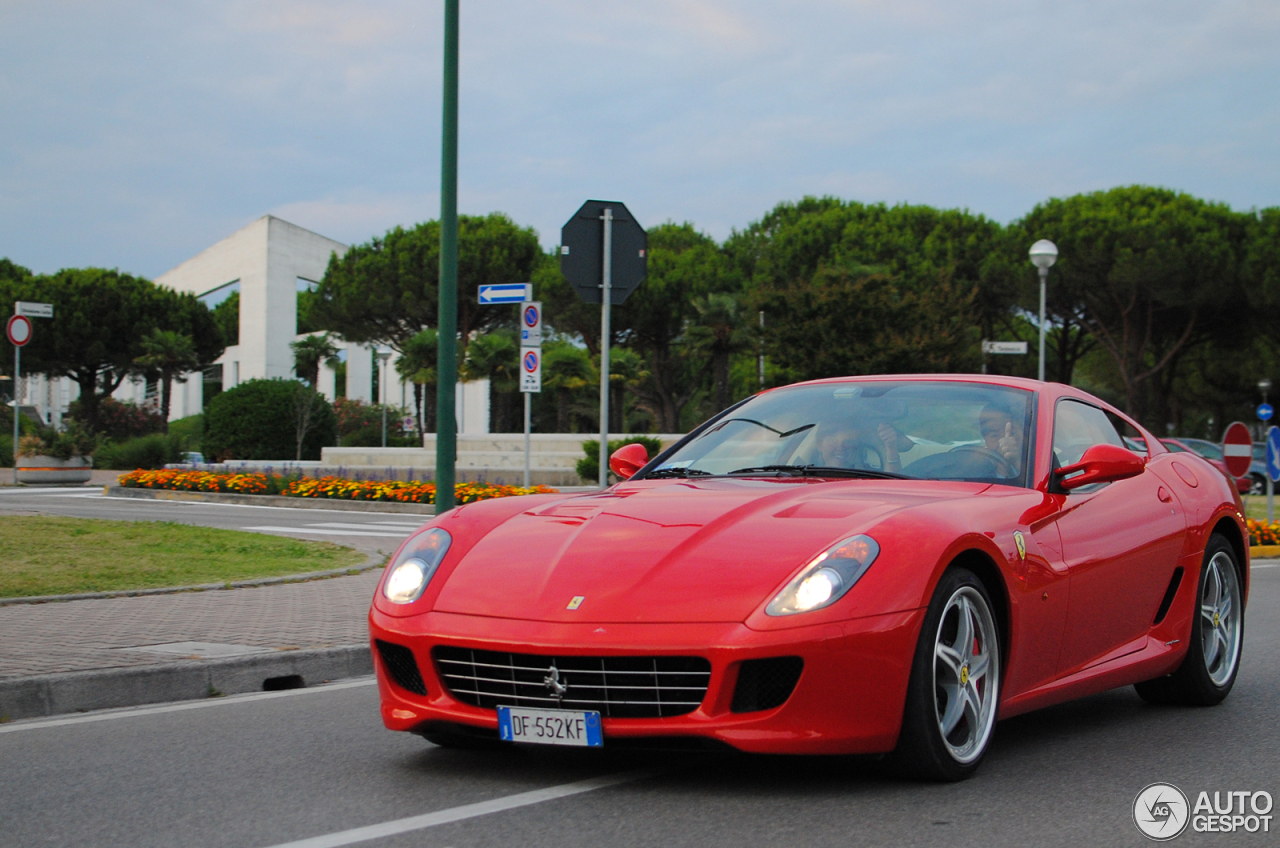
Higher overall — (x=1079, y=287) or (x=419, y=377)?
(x=1079, y=287)

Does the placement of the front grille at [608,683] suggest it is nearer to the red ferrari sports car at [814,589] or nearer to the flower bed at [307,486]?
the red ferrari sports car at [814,589]

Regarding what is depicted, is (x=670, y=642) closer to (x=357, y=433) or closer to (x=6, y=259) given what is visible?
(x=357, y=433)

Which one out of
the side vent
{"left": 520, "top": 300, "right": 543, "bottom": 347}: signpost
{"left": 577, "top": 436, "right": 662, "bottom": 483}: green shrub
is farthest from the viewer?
{"left": 577, "top": 436, "right": 662, "bottom": 483}: green shrub

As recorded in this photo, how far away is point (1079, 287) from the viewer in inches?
2122

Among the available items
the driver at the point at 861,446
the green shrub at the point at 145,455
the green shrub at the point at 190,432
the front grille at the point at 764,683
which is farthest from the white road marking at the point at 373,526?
the green shrub at the point at 145,455

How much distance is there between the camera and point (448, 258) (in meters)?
11.0

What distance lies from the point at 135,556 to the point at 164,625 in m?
4.02

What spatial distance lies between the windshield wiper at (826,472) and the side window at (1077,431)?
704mm

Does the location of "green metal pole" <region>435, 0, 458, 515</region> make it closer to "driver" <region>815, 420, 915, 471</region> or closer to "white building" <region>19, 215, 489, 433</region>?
"driver" <region>815, 420, 915, 471</region>

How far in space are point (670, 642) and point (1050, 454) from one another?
6.45 ft

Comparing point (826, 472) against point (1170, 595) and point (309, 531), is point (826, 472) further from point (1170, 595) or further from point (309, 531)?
point (309, 531)

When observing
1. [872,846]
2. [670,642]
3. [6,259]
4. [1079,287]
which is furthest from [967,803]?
[6,259]

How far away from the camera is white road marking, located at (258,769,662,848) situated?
139 inches

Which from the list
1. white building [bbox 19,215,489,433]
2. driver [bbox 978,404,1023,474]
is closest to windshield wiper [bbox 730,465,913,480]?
driver [bbox 978,404,1023,474]
